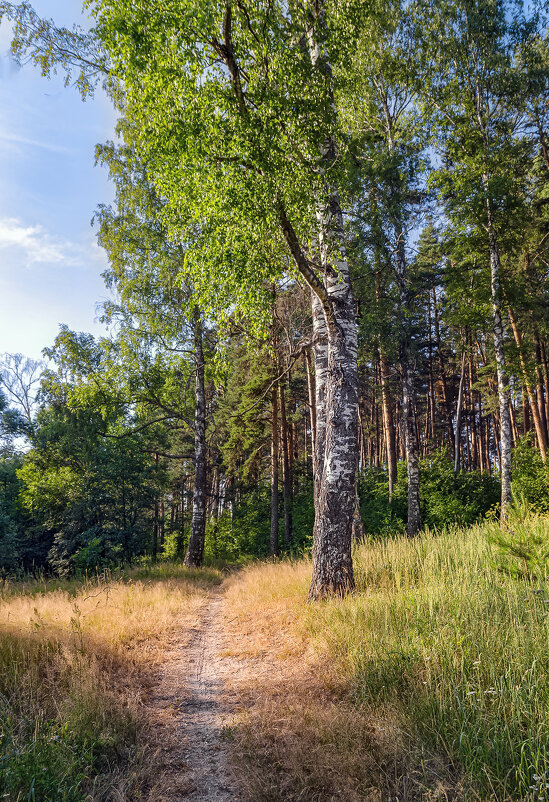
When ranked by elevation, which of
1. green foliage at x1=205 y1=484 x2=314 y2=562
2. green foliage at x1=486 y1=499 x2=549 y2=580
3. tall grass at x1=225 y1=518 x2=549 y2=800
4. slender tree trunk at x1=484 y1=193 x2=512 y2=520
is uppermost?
slender tree trunk at x1=484 y1=193 x2=512 y2=520

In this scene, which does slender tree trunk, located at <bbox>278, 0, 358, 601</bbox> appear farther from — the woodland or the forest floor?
the forest floor

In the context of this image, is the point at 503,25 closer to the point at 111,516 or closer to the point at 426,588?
the point at 426,588

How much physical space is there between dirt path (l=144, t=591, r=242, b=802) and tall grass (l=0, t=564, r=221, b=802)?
208mm

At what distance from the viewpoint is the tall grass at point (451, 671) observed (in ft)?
7.16

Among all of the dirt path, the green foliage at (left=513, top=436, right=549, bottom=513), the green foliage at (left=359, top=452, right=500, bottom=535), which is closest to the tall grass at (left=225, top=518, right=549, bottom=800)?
the dirt path

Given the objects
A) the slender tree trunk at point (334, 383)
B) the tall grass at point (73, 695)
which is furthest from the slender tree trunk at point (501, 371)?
the tall grass at point (73, 695)

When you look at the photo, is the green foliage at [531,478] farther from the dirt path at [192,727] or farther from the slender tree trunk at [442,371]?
the dirt path at [192,727]

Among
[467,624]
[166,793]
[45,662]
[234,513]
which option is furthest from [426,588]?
[234,513]

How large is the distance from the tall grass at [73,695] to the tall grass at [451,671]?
45.7 inches

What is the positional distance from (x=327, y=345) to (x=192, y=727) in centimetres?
532

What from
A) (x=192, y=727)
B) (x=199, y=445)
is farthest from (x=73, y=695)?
(x=199, y=445)

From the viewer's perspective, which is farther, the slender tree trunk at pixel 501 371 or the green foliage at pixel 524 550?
the slender tree trunk at pixel 501 371

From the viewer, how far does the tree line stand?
4.84 m

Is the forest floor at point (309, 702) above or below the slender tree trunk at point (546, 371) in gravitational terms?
below
